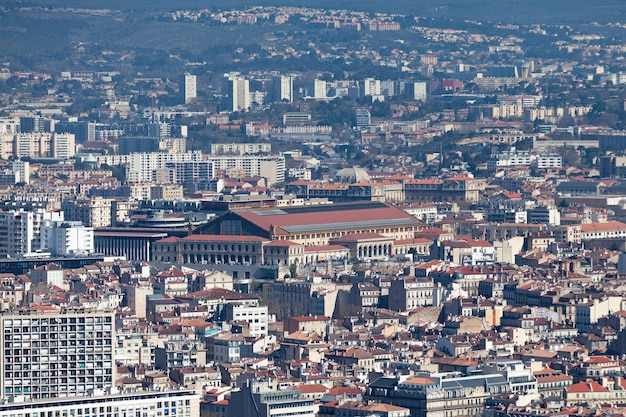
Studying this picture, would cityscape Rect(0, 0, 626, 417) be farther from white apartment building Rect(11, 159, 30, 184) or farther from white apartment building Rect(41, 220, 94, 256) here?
white apartment building Rect(11, 159, 30, 184)

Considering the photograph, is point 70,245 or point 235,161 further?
point 235,161

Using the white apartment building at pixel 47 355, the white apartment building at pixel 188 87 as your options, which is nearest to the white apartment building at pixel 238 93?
the white apartment building at pixel 188 87

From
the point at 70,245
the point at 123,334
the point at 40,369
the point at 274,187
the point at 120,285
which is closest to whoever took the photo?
the point at 40,369

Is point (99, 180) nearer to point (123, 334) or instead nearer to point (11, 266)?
point (11, 266)

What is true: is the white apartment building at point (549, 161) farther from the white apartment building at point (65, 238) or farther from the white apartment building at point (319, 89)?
the white apartment building at point (319, 89)

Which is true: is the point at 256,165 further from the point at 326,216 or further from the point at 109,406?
the point at 109,406

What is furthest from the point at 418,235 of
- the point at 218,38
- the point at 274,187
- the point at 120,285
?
the point at 218,38

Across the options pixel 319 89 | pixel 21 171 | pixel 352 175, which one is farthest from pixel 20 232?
pixel 319 89
